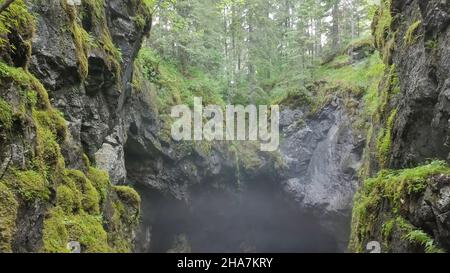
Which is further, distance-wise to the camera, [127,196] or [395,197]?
[127,196]

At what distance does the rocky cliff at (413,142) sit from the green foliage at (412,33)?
0.02 metres

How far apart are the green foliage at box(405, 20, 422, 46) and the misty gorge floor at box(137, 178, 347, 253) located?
13.3m

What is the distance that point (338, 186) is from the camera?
68.3 ft

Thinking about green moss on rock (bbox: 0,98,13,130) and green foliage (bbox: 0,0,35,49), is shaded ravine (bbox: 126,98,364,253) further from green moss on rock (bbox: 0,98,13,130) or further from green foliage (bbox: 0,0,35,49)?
green moss on rock (bbox: 0,98,13,130)

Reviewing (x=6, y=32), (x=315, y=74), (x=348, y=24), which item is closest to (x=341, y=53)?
(x=315, y=74)

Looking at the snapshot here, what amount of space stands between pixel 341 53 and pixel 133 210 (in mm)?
19271

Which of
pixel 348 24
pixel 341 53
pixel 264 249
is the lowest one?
pixel 264 249

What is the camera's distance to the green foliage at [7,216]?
426cm

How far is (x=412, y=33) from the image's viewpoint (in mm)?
9102

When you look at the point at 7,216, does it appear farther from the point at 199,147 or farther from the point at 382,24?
the point at 199,147

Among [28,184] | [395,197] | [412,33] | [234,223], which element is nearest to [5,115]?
[28,184]

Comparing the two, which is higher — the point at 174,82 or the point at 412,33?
the point at 174,82

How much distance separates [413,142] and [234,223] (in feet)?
62.4
